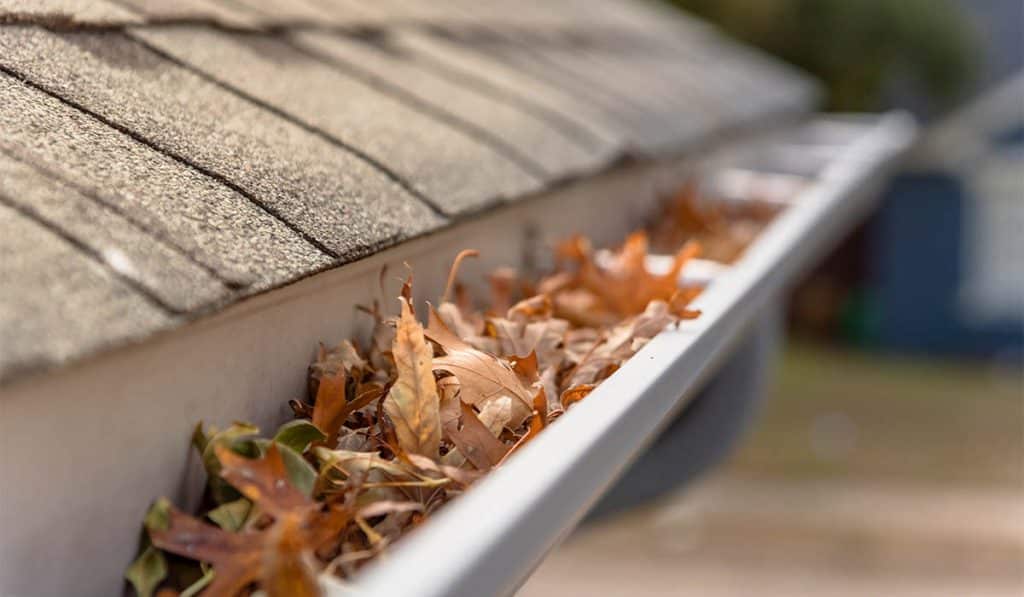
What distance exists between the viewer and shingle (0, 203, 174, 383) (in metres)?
0.72

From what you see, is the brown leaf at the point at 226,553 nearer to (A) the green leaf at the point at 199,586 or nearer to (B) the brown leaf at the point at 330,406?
(A) the green leaf at the point at 199,586

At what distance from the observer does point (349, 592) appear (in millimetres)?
703

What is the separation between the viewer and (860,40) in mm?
13203

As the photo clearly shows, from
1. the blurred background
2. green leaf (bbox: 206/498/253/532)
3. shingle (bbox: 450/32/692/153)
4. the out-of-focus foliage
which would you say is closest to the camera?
green leaf (bbox: 206/498/253/532)

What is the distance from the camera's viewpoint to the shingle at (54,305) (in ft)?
2.36

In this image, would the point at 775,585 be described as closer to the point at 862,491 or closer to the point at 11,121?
the point at 862,491

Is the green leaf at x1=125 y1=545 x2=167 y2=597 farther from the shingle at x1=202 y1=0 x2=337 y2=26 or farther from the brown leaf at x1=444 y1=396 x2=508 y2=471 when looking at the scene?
the shingle at x1=202 y1=0 x2=337 y2=26

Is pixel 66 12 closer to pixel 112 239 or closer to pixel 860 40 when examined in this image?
pixel 112 239

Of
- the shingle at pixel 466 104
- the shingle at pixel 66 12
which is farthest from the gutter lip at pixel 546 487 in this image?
the shingle at pixel 66 12

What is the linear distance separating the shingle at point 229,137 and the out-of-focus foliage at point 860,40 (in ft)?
39.3

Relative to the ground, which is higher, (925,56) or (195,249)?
(925,56)

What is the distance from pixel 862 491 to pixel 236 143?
309 inches

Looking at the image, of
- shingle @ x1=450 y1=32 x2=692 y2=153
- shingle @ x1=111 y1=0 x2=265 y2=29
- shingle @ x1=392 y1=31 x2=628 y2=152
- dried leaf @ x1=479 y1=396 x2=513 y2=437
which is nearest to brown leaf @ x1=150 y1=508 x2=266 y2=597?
dried leaf @ x1=479 y1=396 x2=513 y2=437

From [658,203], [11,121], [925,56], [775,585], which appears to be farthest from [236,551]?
[925,56]
